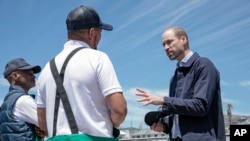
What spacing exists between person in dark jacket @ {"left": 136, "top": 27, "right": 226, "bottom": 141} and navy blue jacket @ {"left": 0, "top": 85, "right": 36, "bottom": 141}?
3.98 ft

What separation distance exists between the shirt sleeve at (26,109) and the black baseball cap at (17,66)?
0.44 m

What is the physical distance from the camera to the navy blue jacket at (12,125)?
3.57 metres

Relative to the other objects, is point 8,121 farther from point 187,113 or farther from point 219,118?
point 219,118

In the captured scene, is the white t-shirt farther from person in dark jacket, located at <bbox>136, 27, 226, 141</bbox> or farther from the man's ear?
the man's ear

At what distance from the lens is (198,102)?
9.58 ft

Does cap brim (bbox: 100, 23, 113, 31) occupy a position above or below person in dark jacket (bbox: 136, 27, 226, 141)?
above

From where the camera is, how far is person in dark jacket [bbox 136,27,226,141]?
9.61ft

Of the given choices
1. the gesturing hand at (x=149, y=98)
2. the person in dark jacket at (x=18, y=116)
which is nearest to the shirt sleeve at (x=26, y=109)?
the person in dark jacket at (x=18, y=116)

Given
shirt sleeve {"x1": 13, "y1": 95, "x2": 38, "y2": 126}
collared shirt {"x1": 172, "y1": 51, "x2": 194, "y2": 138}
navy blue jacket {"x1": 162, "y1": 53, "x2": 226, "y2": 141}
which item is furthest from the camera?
shirt sleeve {"x1": 13, "y1": 95, "x2": 38, "y2": 126}

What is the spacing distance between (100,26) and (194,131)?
1126mm

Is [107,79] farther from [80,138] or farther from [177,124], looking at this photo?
[177,124]

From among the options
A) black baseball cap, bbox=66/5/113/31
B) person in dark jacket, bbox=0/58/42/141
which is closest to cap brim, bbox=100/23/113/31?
black baseball cap, bbox=66/5/113/31

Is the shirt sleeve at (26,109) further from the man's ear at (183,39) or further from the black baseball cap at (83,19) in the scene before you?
the man's ear at (183,39)

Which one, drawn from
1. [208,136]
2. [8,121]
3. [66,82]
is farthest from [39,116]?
[208,136]
